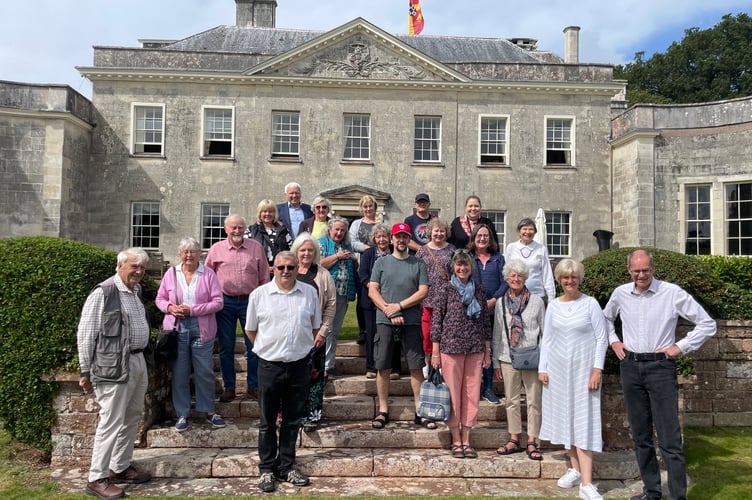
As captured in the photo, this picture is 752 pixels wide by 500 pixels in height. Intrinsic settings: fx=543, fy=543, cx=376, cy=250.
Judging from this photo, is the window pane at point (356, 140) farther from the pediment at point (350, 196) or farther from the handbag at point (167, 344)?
the handbag at point (167, 344)

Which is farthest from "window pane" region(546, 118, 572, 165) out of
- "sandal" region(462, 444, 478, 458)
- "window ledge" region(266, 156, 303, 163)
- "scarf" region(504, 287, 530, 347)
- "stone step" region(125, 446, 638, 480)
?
"sandal" region(462, 444, 478, 458)

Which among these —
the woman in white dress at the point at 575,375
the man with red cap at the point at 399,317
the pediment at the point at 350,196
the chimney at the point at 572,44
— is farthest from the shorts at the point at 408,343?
the chimney at the point at 572,44

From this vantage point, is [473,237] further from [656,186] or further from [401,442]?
[656,186]

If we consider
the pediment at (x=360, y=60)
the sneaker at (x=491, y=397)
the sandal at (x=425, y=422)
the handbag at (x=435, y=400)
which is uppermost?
the pediment at (x=360, y=60)

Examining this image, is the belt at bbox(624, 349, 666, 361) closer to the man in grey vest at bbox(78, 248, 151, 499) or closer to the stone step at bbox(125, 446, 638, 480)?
the stone step at bbox(125, 446, 638, 480)

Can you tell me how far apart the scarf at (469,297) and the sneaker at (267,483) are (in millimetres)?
2132

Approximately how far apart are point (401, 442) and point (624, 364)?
2.06 m

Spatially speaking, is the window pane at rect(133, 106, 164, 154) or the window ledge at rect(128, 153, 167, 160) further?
the window pane at rect(133, 106, 164, 154)

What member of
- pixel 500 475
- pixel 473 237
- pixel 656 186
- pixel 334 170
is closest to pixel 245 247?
pixel 473 237

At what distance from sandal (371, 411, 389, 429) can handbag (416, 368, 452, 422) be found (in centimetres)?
53

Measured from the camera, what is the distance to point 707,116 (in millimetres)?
16656

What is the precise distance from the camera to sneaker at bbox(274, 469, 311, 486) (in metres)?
4.40

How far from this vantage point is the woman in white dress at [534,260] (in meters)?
5.67

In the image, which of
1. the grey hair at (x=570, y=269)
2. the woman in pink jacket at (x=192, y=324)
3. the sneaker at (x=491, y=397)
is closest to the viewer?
the grey hair at (x=570, y=269)
